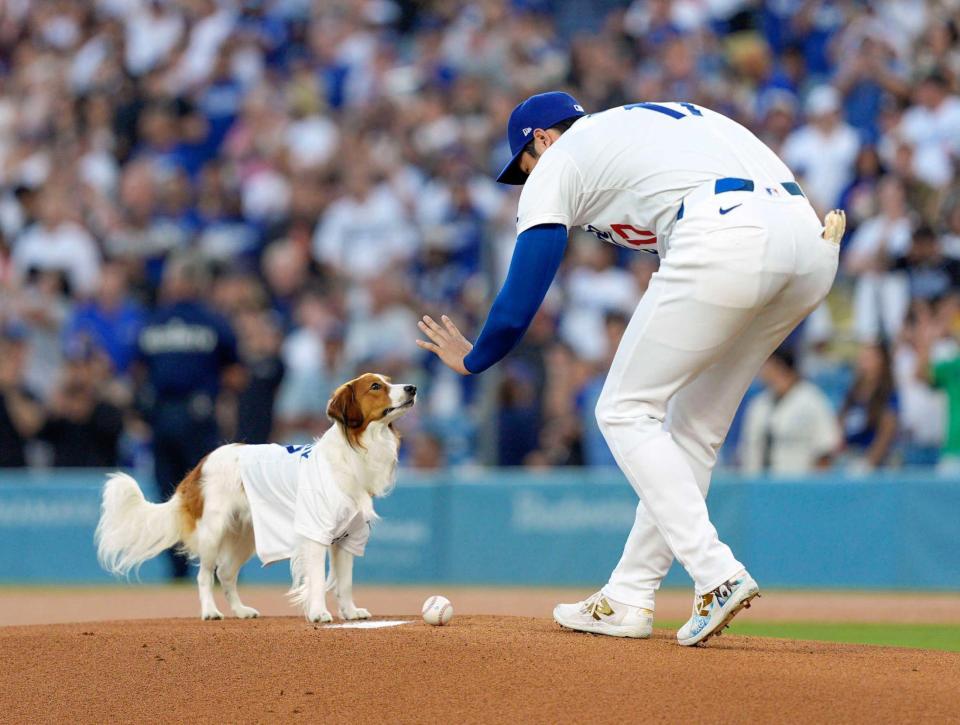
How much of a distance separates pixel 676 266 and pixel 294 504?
2722 mm

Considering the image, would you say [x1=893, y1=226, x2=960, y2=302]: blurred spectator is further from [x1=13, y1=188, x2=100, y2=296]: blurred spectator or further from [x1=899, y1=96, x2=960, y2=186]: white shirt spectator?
[x1=13, y1=188, x2=100, y2=296]: blurred spectator

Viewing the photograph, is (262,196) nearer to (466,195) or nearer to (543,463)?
(466,195)

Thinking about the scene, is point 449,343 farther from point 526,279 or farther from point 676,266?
point 676,266

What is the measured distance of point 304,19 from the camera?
2055 cm

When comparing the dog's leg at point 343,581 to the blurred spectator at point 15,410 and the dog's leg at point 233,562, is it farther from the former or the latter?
the blurred spectator at point 15,410

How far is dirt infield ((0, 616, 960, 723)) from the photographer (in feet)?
18.2

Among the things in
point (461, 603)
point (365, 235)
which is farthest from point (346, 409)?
point (365, 235)

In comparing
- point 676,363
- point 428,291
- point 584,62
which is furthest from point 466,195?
point 676,363

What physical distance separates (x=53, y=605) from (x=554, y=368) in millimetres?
5175

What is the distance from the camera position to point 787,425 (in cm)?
1372

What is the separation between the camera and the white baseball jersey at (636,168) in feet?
20.1

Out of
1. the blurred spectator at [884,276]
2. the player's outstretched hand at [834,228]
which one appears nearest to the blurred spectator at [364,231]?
the blurred spectator at [884,276]

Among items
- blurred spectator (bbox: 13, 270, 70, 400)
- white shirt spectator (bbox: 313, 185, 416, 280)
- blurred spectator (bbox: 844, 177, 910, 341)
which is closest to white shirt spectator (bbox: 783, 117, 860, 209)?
blurred spectator (bbox: 844, 177, 910, 341)

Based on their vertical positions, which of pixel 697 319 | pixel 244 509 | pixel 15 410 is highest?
pixel 697 319
